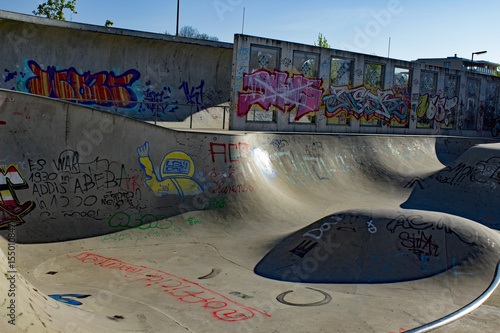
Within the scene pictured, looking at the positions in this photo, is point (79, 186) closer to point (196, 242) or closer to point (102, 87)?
point (196, 242)

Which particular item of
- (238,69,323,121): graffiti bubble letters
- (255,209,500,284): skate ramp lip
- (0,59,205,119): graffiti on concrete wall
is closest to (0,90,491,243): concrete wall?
(238,69,323,121): graffiti bubble letters

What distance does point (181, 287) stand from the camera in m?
8.05

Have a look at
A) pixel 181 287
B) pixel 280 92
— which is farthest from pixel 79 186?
pixel 280 92

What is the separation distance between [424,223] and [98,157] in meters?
8.03

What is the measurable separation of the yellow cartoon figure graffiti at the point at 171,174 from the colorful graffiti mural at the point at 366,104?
10.1 m

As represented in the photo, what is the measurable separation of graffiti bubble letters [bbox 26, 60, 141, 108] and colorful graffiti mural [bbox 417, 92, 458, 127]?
52.6 ft

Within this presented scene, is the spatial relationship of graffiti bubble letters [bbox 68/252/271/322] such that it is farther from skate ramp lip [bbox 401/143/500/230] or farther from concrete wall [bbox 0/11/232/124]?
skate ramp lip [bbox 401/143/500/230]

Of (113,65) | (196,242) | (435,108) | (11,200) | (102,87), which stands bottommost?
(196,242)

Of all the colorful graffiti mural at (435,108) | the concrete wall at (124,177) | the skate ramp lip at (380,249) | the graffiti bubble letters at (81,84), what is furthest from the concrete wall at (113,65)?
the colorful graffiti mural at (435,108)

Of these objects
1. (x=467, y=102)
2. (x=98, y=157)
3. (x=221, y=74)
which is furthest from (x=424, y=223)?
(x=467, y=102)

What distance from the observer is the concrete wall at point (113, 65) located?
17047 millimetres

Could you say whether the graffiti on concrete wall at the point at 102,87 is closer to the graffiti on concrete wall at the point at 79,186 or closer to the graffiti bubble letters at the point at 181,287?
the graffiti on concrete wall at the point at 79,186

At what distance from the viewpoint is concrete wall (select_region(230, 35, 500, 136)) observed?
17.4 metres

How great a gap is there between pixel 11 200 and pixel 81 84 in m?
10.2
